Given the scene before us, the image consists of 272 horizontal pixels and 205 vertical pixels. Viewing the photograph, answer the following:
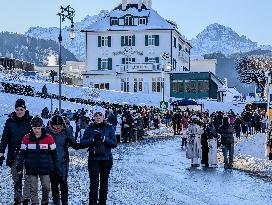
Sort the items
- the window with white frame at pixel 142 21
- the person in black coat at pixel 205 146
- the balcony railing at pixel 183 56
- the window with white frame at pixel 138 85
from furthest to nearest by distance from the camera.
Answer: the balcony railing at pixel 183 56 → the window with white frame at pixel 142 21 → the window with white frame at pixel 138 85 → the person in black coat at pixel 205 146

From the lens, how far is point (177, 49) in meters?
83.6

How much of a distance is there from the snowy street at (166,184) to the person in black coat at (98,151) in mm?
1413

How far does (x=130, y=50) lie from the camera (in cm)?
7962

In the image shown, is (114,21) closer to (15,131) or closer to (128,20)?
(128,20)

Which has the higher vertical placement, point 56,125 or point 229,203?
point 56,125

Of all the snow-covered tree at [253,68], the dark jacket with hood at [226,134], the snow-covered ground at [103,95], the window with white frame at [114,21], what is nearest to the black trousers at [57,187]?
the dark jacket with hood at [226,134]

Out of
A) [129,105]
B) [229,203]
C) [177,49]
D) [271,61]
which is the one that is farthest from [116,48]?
[229,203]

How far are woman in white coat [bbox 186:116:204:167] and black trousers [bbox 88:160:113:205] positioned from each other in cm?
1028

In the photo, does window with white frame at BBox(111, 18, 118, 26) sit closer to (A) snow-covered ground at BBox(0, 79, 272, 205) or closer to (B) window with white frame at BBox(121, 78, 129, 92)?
(B) window with white frame at BBox(121, 78, 129, 92)

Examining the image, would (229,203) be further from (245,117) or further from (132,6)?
(132,6)

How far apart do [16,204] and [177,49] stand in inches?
2880

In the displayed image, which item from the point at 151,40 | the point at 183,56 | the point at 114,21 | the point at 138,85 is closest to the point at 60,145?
the point at 138,85

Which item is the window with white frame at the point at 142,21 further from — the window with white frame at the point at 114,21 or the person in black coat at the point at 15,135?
the person in black coat at the point at 15,135

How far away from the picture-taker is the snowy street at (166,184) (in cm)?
1322
